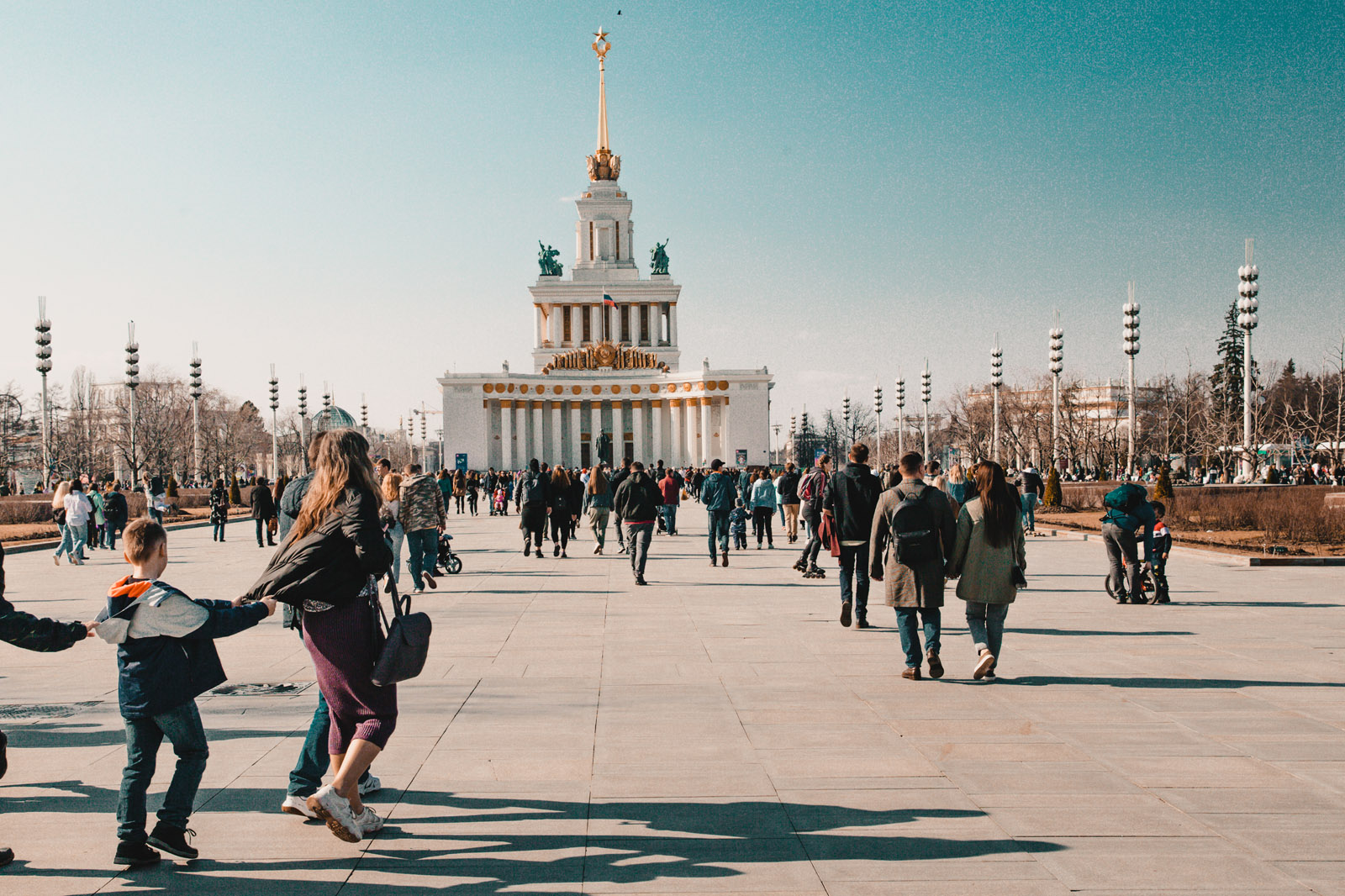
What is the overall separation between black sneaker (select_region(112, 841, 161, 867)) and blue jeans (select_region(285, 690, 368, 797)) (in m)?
0.67

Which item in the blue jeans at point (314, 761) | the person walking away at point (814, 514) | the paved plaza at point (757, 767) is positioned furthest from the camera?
the person walking away at point (814, 514)

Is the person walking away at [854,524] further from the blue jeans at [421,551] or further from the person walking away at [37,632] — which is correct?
the person walking away at [37,632]

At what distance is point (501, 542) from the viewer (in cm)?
2439

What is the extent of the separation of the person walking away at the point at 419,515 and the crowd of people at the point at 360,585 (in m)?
0.02

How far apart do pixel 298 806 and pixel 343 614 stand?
107 cm

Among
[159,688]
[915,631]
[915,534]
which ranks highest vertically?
[915,534]

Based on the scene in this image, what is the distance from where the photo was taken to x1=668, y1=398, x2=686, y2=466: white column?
292ft

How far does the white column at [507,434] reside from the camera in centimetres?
8769

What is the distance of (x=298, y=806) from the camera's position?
195 inches

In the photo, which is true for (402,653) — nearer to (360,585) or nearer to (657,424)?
(360,585)

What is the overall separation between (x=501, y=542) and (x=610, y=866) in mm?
20324

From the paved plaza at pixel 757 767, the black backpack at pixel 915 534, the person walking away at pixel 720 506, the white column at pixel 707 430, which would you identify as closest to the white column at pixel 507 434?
the white column at pixel 707 430

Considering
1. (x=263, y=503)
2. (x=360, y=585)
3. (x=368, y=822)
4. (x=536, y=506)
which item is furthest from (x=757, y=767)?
(x=263, y=503)

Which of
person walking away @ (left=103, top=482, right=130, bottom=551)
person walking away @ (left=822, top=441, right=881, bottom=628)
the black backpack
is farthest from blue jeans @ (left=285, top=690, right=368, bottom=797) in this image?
person walking away @ (left=103, top=482, right=130, bottom=551)
